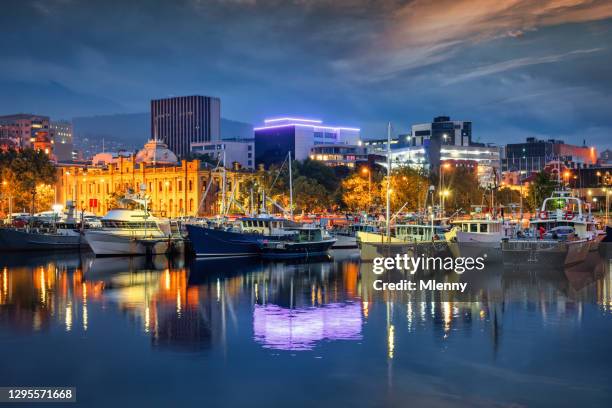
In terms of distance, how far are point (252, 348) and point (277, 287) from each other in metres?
21.2

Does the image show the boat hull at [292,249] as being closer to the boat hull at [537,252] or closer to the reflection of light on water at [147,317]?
the boat hull at [537,252]

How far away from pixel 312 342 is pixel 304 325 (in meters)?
4.33

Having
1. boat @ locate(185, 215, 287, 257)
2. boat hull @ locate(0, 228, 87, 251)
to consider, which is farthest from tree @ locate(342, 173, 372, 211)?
boat @ locate(185, 215, 287, 257)

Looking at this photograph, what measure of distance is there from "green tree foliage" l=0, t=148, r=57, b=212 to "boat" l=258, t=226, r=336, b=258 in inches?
2939

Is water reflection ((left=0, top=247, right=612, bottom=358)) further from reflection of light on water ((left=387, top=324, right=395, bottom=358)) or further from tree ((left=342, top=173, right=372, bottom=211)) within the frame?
tree ((left=342, top=173, right=372, bottom=211))

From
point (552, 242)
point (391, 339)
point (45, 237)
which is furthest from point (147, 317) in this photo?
point (45, 237)

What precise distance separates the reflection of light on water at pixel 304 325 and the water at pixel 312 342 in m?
0.09

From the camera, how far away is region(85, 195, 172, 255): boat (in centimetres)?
8425

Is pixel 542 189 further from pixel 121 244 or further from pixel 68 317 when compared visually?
pixel 68 317

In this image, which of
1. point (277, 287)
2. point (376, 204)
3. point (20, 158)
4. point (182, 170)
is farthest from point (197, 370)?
Result: point (182, 170)

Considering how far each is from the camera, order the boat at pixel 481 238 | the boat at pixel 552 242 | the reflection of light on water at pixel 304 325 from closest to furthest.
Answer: the reflection of light on water at pixel 304 325 → the boat at pixel 552 242 → the boat at pixel 481 238

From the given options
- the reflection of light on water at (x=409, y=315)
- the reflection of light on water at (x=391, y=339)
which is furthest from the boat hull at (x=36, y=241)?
the reflection of light on water at (x=391, y=339)

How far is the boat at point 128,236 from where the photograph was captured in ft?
276

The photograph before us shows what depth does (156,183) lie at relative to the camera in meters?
179
